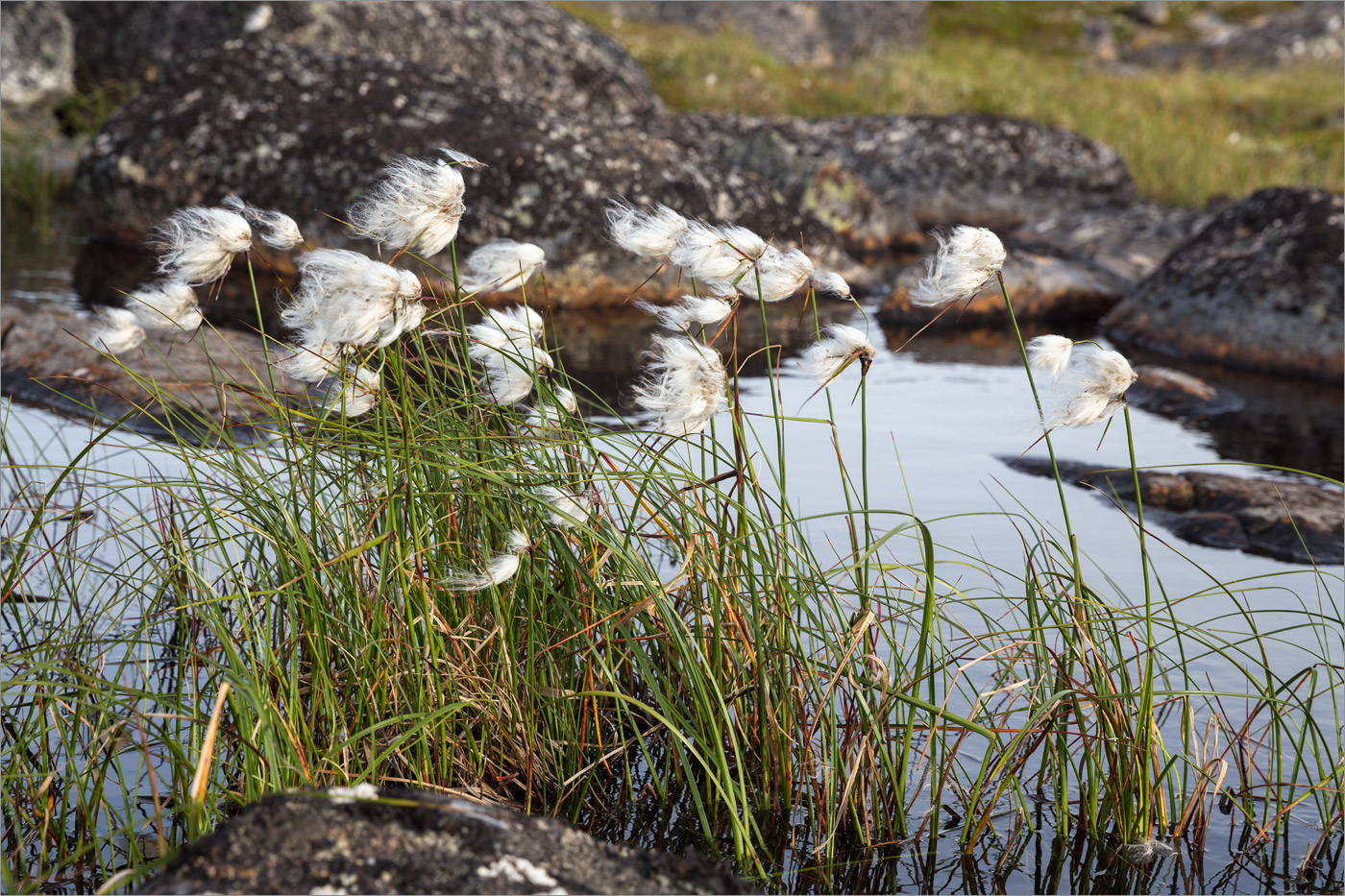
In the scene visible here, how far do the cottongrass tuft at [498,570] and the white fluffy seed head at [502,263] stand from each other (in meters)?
0.52

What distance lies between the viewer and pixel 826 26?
26688mm

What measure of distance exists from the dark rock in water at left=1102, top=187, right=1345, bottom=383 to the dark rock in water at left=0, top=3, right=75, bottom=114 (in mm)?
11461

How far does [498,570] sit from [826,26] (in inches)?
1046

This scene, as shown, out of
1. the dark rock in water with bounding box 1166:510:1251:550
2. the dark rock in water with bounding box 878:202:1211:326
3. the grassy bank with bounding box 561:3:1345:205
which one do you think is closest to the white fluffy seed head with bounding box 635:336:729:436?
the dark rock in water with bounding box 1166:510:1251:550

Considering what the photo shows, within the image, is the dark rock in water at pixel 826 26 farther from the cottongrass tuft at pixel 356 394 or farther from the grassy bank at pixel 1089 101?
the cottongrass tuft at pixel 356 394

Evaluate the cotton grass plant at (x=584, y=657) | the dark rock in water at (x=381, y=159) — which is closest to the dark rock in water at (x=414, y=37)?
the dark rock in water at (x=381, y=159)

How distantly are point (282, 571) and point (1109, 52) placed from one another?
46.3m

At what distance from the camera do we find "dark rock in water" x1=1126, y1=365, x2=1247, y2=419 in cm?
642

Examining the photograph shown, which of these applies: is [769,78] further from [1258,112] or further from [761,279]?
[761,279]

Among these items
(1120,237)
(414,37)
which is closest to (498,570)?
(1120,237)

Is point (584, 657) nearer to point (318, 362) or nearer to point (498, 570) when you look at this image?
point (498, 570)

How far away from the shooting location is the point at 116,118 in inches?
364

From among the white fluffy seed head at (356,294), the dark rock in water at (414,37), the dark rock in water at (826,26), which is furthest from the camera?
the dark rock in water at (826,26)

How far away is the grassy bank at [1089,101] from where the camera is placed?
14508mm
